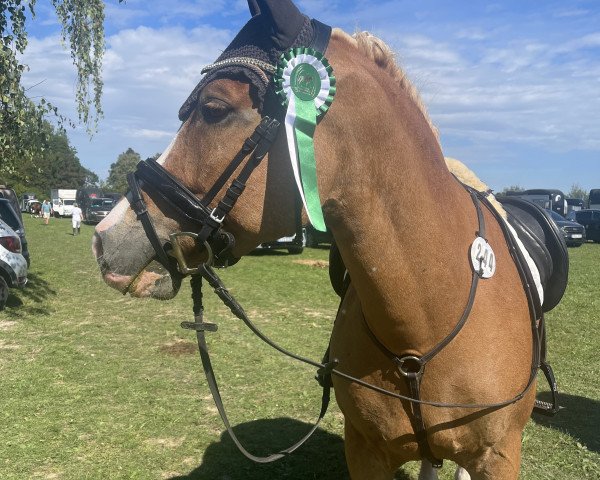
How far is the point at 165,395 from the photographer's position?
5441mm

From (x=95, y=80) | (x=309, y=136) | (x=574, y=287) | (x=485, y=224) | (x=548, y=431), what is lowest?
(x=548, y=431)

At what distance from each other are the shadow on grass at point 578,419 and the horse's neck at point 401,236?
11.6 feet

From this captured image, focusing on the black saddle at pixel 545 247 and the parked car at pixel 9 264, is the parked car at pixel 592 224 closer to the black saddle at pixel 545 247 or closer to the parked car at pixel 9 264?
the parked car at pixel 9 264

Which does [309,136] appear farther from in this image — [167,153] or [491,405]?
[491,405]

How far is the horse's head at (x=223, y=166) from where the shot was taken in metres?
1.62

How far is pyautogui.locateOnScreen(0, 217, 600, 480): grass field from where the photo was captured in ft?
13.4

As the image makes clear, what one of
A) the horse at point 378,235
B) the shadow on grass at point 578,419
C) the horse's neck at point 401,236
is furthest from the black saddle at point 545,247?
the shadow on grass at point 578,419

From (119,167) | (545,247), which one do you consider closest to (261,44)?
(545,247)

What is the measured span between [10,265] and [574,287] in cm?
1285

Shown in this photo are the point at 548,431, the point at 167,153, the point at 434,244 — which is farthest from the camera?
the point at 548,431

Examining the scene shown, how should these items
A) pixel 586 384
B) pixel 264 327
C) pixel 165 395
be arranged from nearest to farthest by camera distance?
pixel 165 395 → pixel 586 384 → pixel 264 327

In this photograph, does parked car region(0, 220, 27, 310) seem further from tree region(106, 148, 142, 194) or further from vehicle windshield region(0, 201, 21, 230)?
tree region(106, 148, 142, 194)

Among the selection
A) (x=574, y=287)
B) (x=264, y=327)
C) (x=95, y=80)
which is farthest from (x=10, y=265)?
(x=574, y=287)

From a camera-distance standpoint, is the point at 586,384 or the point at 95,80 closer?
the point at 586,384
